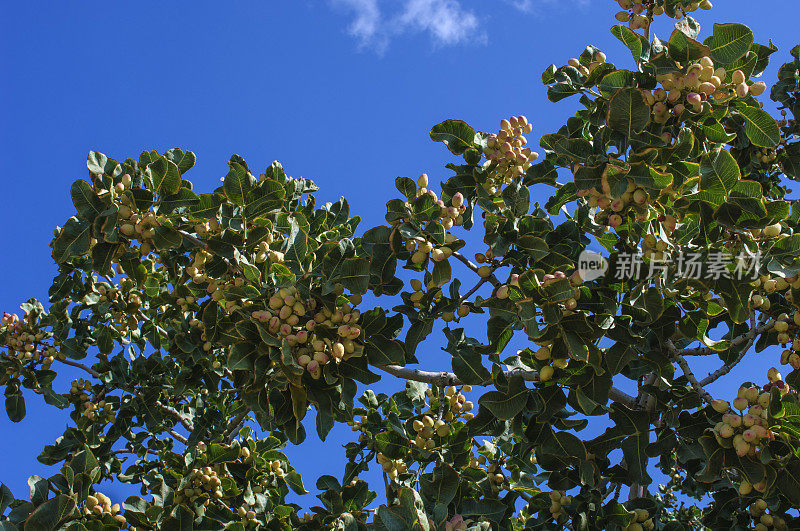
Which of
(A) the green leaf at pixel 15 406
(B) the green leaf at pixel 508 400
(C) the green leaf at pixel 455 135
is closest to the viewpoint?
(B) the green leaf at pixel 508 400

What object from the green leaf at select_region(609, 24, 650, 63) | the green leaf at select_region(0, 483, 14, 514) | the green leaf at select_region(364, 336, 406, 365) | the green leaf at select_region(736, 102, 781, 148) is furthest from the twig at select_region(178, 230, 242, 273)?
the green leaf at select_region(736, 102, 781, 148)

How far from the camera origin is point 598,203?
216 cm

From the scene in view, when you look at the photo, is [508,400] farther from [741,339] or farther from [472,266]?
[741,339]

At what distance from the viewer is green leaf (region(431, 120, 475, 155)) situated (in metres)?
2.55

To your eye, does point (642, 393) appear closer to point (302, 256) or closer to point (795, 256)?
point (795, 256)

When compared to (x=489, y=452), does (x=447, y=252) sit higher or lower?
higher

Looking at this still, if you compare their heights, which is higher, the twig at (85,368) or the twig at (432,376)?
the twig at (85,368)

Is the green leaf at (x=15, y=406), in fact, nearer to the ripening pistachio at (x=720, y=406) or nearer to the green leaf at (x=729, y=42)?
the ripening pistachio at (x=720, y=406)

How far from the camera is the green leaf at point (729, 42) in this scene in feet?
7.07

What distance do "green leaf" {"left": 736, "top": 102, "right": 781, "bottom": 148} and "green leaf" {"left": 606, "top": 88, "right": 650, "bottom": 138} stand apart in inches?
18.8

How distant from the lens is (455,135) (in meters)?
2.57

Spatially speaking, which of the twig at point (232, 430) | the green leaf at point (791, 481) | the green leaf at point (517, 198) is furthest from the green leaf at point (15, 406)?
the green leaf at point (791, 481)

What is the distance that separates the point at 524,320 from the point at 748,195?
0.81 metres

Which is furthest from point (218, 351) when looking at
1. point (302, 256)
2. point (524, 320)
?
point (524, 320)
